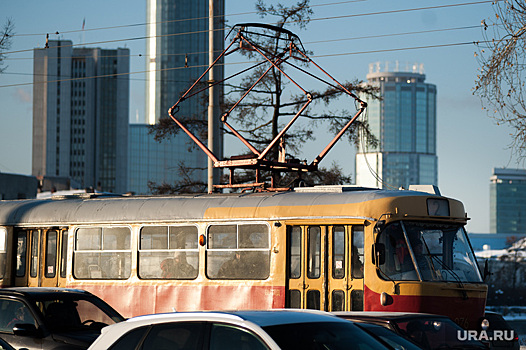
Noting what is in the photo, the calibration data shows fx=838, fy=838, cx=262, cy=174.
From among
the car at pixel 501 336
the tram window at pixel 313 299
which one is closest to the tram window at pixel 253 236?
the tram window at pixel 313 299

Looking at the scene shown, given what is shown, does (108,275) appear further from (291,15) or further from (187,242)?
(291,15)

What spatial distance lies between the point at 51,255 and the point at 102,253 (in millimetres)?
1479

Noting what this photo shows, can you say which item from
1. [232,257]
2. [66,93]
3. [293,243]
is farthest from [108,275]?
[66,93]

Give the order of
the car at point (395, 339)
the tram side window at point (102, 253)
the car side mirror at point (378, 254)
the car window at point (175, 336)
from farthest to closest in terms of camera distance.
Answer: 1. the tram side window at point (102, 253)
2. the car side mirror at point (378, 254)
3. the car at point (395, 339)
4. the car window at point (175, 336)

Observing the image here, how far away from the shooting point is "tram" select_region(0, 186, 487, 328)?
12.7 m

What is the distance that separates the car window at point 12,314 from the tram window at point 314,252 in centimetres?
454

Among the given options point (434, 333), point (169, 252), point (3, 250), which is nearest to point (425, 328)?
point (434, 333)

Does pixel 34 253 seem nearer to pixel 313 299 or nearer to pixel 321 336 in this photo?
pixel 313 299

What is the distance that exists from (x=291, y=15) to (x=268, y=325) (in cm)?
2364

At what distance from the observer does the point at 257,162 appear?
48.9 feet

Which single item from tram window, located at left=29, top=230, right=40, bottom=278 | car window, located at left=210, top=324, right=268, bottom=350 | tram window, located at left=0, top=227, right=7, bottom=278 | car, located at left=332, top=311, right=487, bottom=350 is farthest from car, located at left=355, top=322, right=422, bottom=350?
tram window, located at left=0, top=227, right=7, bottom=278

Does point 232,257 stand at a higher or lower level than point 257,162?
lower

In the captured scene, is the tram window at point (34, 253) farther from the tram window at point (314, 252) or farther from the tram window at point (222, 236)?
the tram window at point (314, 252)

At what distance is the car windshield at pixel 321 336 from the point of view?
18.7 feet
